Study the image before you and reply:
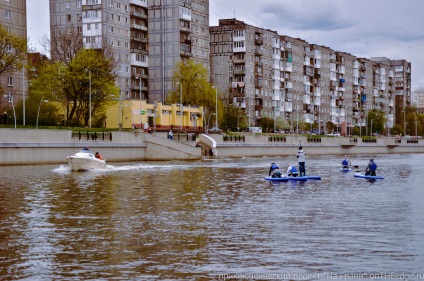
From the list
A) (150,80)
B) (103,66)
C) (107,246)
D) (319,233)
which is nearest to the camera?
(107,246)

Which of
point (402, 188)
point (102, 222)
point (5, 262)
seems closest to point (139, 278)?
point (5, 262)

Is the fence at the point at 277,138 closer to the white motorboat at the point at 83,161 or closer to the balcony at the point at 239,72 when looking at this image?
the balcony at the point at 239,72

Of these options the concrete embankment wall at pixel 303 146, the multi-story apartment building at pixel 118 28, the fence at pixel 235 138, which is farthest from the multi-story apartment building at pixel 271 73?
the fence at pixel 235 138

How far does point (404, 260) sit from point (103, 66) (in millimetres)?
78443

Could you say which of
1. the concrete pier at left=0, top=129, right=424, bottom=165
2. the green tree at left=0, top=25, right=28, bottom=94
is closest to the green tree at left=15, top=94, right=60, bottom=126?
the green tree at left=0, top=25, right=28, bottom=94

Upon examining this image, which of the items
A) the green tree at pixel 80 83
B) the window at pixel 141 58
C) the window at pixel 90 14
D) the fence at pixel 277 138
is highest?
the window at pixel 90 14

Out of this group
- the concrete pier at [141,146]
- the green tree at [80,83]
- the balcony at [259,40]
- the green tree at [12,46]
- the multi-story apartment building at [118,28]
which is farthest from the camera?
the balcony at [259,40]

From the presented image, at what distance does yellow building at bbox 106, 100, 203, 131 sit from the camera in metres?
113

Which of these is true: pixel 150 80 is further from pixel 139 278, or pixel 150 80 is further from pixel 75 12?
pixel 139 278

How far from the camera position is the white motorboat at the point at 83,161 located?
183 ft

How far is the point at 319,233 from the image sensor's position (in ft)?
71.3

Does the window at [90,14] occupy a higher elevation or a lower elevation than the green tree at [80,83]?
higher

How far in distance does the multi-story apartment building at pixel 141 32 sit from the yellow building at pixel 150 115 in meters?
11.7

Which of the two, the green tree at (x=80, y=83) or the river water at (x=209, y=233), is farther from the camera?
the green tree at (x=80, y=83)
